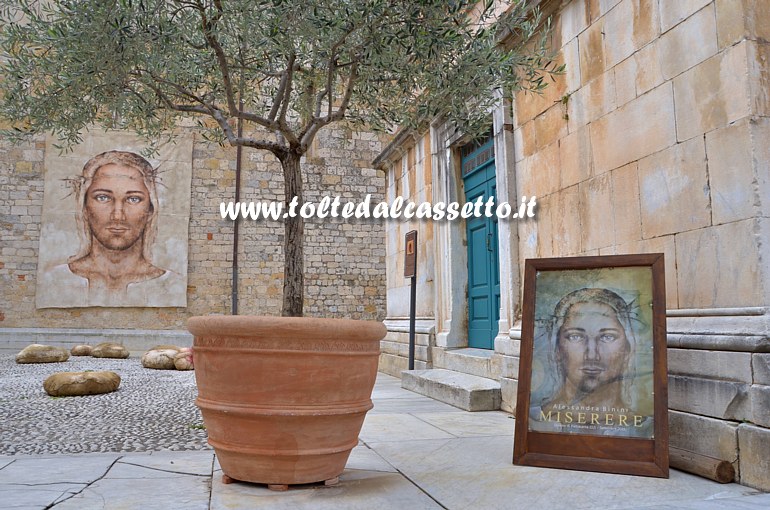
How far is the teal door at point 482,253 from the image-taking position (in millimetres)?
5555

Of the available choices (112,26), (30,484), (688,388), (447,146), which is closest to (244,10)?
(112,26)

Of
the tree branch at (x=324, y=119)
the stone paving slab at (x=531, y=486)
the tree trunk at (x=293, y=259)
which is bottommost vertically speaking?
the stone paving slab at (x=531, y=486)

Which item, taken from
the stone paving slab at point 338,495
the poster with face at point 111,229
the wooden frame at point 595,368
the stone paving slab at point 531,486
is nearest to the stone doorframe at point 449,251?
the wooden frame at point 595,368

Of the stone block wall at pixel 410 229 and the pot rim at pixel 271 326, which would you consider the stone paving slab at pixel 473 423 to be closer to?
the pot rim at pixel 271 326

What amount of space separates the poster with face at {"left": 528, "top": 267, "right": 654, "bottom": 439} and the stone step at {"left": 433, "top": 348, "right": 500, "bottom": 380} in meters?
1.71

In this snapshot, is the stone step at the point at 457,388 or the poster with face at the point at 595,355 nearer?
the poster with face at the point at 595,355

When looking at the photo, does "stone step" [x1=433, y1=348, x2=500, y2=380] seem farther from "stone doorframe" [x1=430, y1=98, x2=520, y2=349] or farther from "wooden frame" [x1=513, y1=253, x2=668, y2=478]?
"wooden frame" [x1=513, y1=253, x2=668, y2=478]

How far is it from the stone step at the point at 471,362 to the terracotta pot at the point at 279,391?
259 centimetres

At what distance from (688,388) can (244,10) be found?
2788 mm

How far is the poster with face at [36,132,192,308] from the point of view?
12.5m

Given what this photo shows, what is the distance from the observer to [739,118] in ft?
8.45

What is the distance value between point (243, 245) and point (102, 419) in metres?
9.15

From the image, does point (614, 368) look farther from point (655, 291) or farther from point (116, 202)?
point (116, 202)

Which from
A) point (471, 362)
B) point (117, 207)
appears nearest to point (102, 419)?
point (471, 362)
